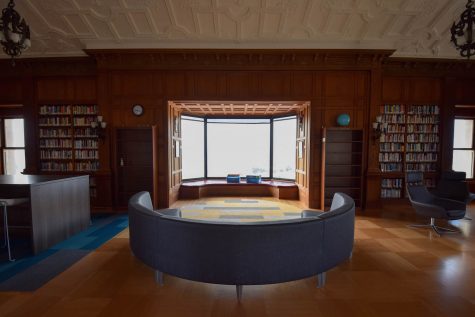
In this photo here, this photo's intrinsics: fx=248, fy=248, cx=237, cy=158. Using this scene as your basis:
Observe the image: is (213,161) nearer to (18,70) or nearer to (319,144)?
(319,144)

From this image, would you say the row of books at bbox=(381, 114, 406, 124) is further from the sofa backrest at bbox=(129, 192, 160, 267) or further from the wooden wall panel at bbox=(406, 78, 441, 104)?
Result: the sofa backrest at bbox=(129, 192, 160, 267)

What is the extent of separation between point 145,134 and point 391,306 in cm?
583

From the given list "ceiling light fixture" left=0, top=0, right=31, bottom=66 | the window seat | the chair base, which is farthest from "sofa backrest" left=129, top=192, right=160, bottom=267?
the chair base

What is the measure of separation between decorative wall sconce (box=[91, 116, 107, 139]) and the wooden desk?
1647 millimetres

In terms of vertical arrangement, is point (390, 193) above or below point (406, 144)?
below

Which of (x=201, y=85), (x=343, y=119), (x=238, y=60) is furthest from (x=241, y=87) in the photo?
(x=343, y=119)

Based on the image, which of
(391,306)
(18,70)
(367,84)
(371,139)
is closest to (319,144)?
(371,139)

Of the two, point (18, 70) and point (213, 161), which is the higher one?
point (18, 70)

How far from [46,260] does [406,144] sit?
795cm

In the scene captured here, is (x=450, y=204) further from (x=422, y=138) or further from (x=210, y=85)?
(x=210, y=85)

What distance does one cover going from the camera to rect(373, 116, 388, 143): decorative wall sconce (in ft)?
19.4

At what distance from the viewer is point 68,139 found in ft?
21.0

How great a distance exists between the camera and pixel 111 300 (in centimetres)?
254

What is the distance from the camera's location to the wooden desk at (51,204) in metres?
3.58
